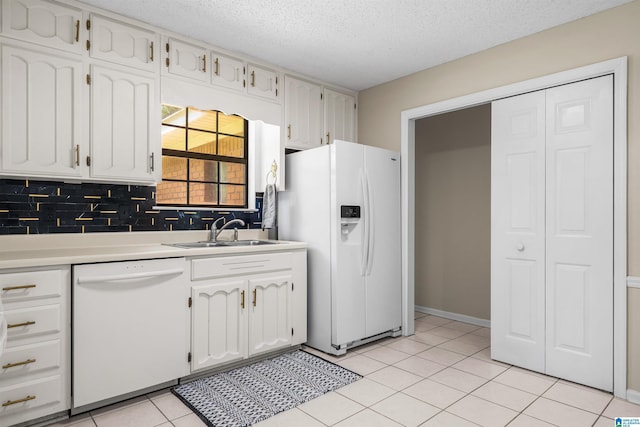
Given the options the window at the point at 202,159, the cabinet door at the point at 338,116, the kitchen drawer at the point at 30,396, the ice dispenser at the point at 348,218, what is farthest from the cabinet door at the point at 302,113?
the kitchen drawer at the point at 30,396

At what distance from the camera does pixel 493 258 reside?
3172 mm

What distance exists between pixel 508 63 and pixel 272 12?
1909 millimetres

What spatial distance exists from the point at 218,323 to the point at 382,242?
5.36 feet

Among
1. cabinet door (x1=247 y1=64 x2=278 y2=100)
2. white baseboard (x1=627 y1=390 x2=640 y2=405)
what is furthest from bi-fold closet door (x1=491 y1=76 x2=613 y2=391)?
cabinet door (x1=247 y1=64 x2=278 y2=100)

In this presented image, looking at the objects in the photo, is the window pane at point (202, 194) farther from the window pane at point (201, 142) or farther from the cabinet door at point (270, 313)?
the cabinet door at point (270, 313)

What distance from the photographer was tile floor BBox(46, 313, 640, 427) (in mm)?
2182

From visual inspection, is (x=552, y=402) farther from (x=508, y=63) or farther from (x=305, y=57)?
(x=305, y=57)

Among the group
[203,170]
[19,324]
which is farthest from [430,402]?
[203,170]

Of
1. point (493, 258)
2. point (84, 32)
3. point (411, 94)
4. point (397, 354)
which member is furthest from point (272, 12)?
point (397, 354)

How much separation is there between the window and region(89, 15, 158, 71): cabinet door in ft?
1.71

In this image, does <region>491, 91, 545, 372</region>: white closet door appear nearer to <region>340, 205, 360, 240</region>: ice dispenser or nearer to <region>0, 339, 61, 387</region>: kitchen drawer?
<region>340, 205, 360, 240</region>: ice dispenser

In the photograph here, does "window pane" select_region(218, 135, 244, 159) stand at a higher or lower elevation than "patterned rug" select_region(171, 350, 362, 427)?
higher

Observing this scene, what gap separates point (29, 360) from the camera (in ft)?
6.68

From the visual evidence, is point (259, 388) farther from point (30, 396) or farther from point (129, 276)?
point (30, 396)
